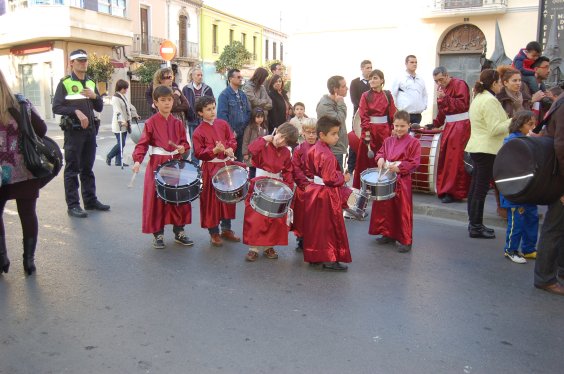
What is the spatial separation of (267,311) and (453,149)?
5017 mm

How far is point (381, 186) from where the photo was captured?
5.78 metres

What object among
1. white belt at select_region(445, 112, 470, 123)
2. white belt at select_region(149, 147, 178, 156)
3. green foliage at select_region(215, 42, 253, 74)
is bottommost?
white belt at select_region(149, 147, 178, 156)

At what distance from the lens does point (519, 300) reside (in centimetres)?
463

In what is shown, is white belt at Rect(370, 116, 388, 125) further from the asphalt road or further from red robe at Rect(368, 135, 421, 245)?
the asphalt road

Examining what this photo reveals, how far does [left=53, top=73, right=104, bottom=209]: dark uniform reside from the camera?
717 centimetres

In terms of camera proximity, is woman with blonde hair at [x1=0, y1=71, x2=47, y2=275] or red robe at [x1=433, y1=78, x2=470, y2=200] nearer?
→ woman with blonde hair at [x1=0, y1=71, x2=47, y2=275]

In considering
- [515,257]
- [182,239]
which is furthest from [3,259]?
[515,257]

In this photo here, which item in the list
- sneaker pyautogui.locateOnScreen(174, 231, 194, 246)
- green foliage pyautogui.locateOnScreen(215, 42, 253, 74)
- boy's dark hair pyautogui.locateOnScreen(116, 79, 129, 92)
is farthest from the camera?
green foliage pyautogui.locateOnScreen(215, 42, 253, 74)

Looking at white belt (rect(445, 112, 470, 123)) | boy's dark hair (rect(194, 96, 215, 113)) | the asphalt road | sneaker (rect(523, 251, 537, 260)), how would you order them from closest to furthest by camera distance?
the asphalt road < sneaker (rect(523, 251, 537, 260)) < boy's dark hair (rect(194, 96, 215, 113)) < white belt (rect(445, 112, 470, 123))

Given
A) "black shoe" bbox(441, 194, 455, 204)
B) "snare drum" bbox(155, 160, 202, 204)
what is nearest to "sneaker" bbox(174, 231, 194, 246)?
"snare drum" bbox(155, 160, 202, 204)

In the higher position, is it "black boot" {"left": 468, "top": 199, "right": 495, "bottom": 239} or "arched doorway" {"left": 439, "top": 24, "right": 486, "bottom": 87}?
"arched doorway" {"left": 439, "top": 24, "right": 486, "bottom": 87}

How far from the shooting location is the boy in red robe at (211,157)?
593 centimetres

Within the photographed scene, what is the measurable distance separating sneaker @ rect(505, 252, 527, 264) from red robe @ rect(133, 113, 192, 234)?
3.35 meters

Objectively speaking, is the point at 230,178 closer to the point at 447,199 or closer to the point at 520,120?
the point at 520,120
